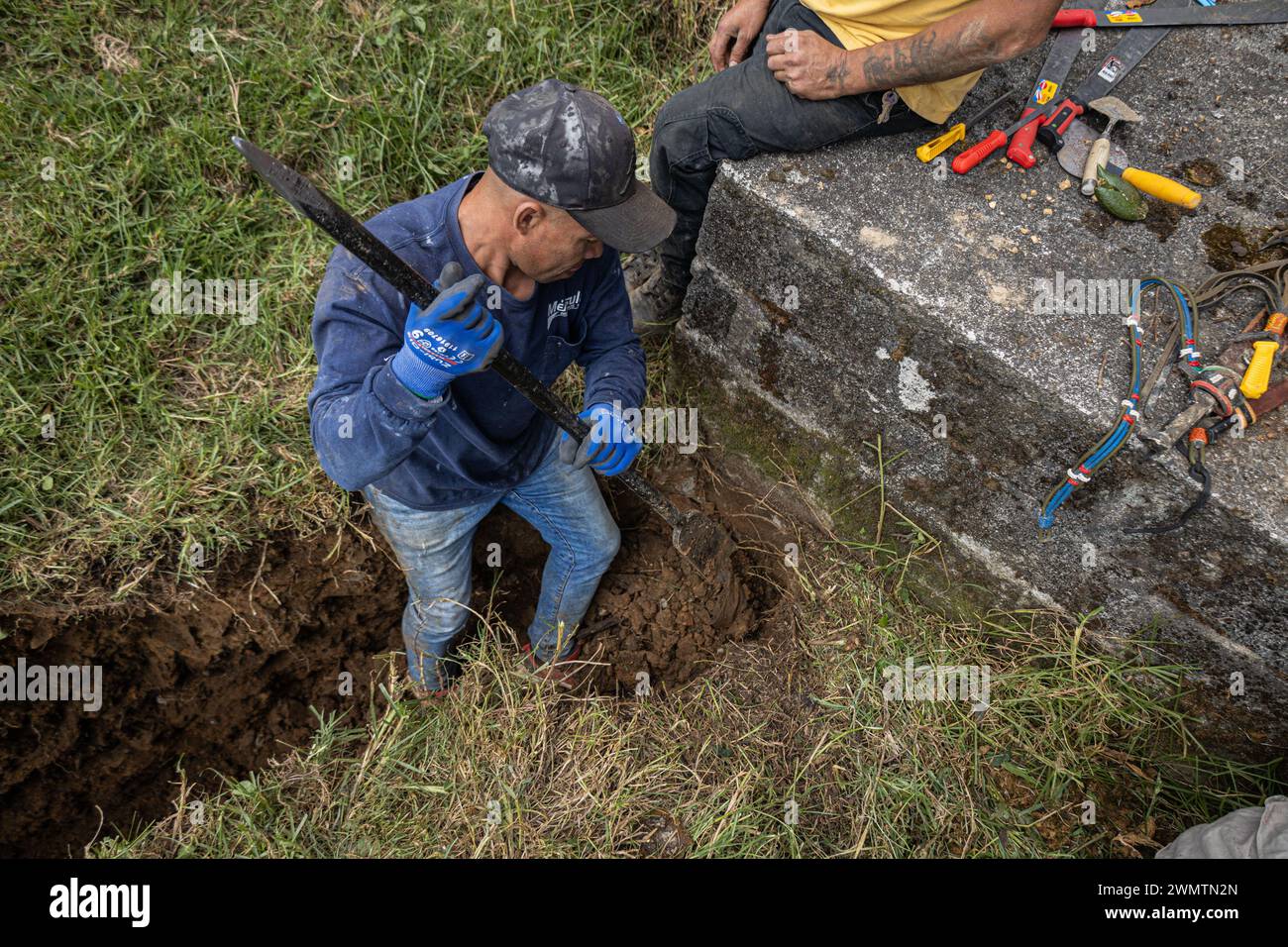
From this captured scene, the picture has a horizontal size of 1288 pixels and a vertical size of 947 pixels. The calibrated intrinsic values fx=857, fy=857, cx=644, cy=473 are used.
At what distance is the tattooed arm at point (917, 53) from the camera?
2.08 m

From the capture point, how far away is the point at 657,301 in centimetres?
307

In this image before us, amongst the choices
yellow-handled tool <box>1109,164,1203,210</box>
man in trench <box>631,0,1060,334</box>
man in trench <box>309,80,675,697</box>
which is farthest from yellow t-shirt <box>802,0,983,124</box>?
man in trench <box>309,80,675,697</box>

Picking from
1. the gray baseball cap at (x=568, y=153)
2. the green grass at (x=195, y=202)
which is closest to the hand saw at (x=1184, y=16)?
the green grass at (x=195, y=202)

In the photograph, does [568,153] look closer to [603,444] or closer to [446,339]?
[446,339]

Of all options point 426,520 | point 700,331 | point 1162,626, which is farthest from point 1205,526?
point 426,520

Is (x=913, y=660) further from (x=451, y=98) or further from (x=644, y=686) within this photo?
(x=451, y=98)

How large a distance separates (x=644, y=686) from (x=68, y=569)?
1.81 metres

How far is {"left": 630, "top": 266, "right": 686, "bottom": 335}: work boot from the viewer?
9.98ft

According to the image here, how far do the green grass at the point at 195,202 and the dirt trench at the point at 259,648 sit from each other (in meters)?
0.15

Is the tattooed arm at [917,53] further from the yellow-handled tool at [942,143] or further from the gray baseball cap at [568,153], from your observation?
the gray baseball cap at [568,153]

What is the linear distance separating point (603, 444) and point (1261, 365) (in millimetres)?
1648

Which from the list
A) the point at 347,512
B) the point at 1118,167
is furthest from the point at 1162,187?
the point at 347,512

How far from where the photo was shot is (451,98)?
3367mm

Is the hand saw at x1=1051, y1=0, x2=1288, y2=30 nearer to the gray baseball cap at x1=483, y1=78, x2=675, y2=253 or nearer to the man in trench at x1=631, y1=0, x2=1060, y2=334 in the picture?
the man in trench at x1=631, y1=0, x2=1060, y2=334
